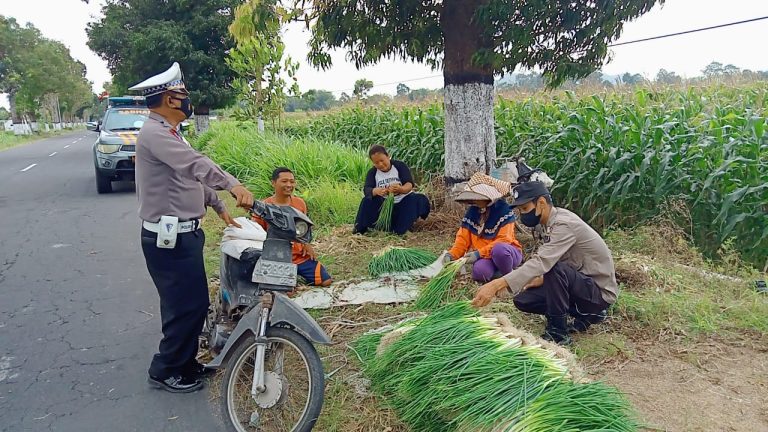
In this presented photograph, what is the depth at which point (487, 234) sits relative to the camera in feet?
14.9

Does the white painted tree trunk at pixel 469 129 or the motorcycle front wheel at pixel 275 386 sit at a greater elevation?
the white painted tree trunk at pixel 469 129

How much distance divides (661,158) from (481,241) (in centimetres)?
221

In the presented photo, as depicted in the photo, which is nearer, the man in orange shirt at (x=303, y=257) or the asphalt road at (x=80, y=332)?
the asphalt road at (x=80, y=332)

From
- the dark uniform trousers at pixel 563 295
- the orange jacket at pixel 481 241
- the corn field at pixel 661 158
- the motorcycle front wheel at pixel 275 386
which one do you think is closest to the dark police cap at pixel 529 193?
the dark uniform trousers at pixel 563 295

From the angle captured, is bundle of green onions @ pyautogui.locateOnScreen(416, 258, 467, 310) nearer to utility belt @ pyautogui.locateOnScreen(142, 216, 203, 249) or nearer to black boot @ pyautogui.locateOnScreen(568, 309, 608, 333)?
black boot @ pyautogui.locateOnScreen(568, 309, 608, 333)

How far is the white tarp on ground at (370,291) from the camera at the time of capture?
4.40 m

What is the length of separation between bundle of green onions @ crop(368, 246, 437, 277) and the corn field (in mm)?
2050

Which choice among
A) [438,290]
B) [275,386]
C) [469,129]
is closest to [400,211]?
[469,129]

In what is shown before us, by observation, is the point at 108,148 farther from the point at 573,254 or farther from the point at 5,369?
the point at 573,254

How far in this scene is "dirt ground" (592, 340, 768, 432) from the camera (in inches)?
103

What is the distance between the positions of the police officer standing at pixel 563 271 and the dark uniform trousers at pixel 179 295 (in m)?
1.80

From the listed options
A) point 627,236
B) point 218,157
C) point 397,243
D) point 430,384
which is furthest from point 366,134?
point 430,384

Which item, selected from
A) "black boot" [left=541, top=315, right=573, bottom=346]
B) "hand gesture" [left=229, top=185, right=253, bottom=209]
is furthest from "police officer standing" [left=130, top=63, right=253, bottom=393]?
"black boot" [left=541, top=315, right=573, bottom=346]

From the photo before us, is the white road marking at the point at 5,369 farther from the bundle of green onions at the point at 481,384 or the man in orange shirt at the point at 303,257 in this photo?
the bundle of green onions at the point at 481,384
